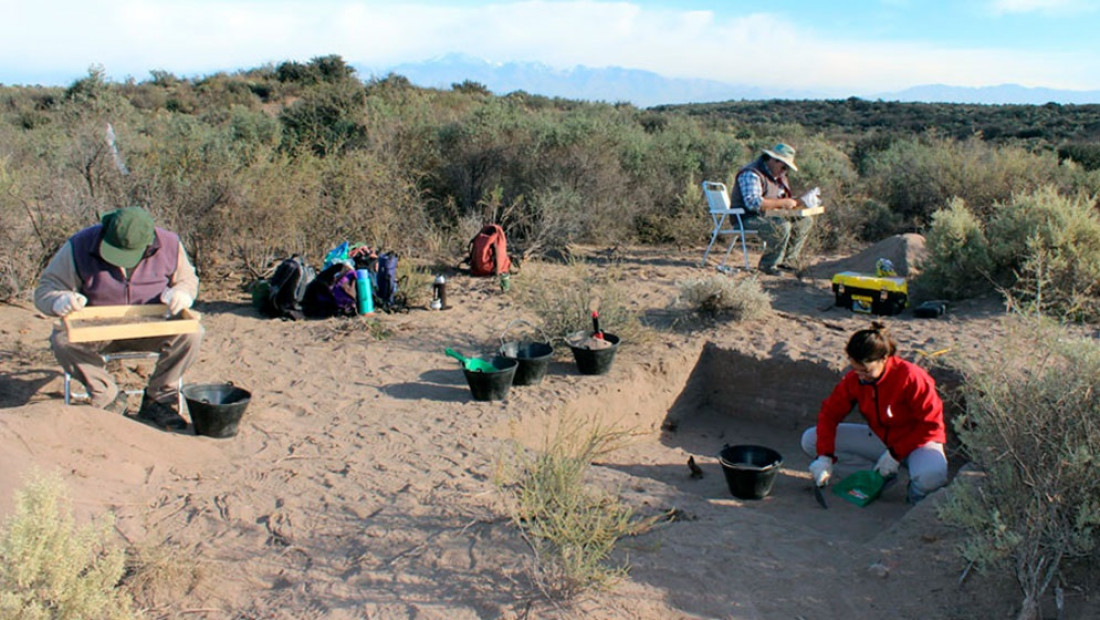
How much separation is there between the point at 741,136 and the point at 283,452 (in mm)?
20385

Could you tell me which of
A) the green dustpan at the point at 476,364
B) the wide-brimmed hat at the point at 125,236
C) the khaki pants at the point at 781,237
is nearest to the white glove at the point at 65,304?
the wide-brimmed hat at the point at 125,236

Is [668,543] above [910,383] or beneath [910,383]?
beneath

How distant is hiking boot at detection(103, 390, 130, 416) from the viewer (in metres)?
5.06

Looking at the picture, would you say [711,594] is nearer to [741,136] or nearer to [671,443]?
[671,443]

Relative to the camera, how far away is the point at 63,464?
4.18 m

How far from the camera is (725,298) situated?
23.9ft

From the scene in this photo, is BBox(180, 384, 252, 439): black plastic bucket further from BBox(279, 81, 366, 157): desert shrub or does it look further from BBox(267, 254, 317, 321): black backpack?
BBox(279, 81, 366, 157): desert shrub

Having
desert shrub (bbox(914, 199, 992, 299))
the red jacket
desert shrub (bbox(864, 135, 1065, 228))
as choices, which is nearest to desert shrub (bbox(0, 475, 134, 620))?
the red jacket

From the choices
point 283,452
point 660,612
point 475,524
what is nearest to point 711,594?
point 660,612

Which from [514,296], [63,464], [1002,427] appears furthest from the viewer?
[514,296]

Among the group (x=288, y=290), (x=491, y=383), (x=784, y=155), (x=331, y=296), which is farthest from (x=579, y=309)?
(x=784, y=155)

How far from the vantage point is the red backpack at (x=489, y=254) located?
29.9 ft

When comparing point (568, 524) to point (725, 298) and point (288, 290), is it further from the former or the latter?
point (288, 290)

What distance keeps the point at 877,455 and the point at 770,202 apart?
4.34 m
